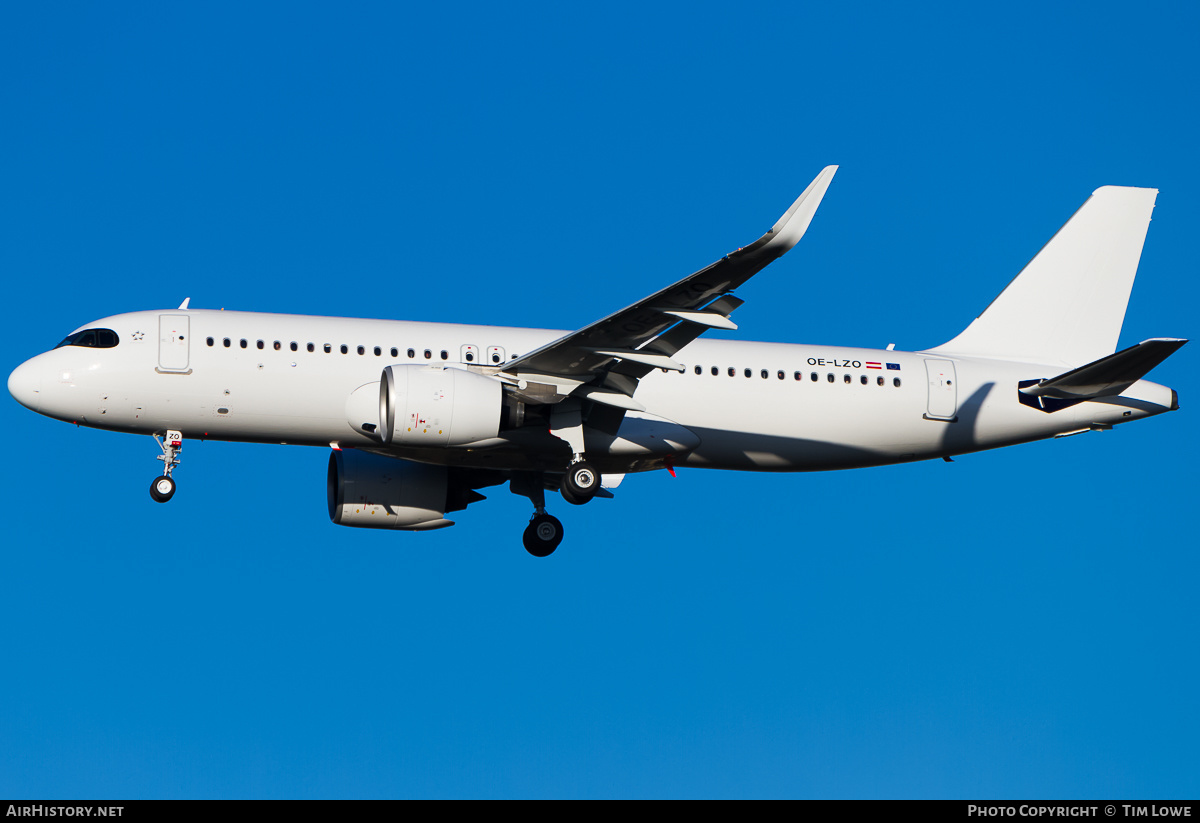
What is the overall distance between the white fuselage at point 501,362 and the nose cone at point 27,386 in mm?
31

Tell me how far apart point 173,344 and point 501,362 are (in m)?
7.04

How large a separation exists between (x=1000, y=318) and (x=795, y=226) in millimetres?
14106

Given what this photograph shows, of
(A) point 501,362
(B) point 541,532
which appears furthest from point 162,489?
(B) point 541,532

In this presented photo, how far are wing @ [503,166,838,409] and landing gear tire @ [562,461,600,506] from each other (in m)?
1.63

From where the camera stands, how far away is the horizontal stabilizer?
31562 millimetres

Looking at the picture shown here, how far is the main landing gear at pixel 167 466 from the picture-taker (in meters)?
31.5

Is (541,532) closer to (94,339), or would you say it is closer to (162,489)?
(162,489)

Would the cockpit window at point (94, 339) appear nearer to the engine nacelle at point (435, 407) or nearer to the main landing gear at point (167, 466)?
the main landing gear at point (167, 466)

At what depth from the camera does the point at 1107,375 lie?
33.6m

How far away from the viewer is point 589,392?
31.0 metres

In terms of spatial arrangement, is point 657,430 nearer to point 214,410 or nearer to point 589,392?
point 589,392

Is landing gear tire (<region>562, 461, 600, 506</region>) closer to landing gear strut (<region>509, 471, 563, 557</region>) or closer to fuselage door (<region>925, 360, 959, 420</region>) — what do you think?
landing gear strut (<region>509, 471, 563, 557</region>)
